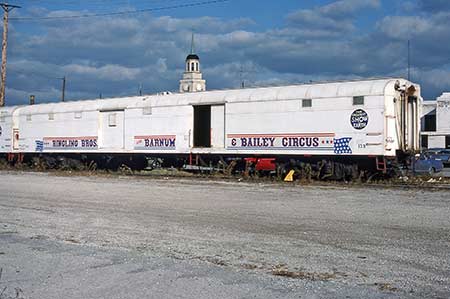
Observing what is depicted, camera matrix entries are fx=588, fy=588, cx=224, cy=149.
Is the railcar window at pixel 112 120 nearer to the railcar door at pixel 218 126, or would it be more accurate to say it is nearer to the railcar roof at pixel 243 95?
the railcar roof at pixel 243 95

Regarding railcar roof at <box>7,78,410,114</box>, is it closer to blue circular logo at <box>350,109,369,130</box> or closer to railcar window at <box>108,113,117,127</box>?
railcar window at <box>108,113,117,127</box>

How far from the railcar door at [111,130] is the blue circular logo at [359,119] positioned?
40.7ft

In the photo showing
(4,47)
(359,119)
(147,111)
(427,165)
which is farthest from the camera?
(4,47)

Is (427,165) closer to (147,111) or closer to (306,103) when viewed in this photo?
(306,103)

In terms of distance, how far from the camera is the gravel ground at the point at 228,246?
666 centimetres

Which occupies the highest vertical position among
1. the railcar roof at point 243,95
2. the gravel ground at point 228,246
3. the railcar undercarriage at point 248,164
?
the railcar roof at point 243,95

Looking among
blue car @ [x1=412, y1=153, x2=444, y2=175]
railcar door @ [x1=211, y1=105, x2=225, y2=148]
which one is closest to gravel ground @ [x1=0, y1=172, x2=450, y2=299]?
railcar door @ [x1=211, y1=105, x2=225, y2=148]

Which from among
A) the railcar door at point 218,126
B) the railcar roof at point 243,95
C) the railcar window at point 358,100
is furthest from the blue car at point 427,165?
the railcar door at point 218,126

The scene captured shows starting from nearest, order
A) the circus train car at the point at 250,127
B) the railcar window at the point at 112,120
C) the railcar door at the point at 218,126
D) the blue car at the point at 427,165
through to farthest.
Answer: the circus train car at the point at 250,127, the railcar door at the point at 218,126, the blue car at the point at 427,165, the railcar window at the point at 112,120

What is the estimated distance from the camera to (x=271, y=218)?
12.4 meters

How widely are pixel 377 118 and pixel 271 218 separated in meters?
9.61

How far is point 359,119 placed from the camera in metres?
21.0

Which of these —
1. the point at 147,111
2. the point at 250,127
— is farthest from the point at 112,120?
the point at 250,127

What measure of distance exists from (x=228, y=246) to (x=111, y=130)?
70.3ft
